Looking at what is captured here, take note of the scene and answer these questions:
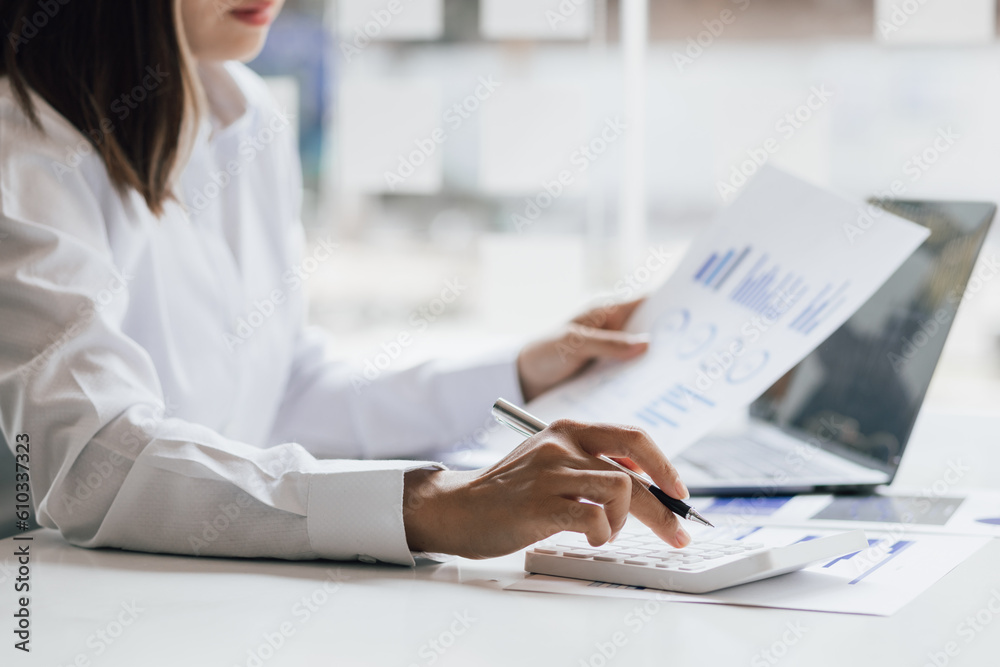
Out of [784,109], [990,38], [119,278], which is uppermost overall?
[990,38]

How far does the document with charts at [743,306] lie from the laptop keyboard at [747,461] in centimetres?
13

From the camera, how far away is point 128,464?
756mm

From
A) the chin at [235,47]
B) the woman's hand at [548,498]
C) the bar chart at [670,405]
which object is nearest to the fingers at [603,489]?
the woman's hand at [548,498]

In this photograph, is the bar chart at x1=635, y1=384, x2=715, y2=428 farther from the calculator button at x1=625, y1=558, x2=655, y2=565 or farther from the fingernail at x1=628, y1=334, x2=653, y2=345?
the calculator button at x1=625, y1=558, x2=655, y2=565

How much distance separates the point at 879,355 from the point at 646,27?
120 centimetres

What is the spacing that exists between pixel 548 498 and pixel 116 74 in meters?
0.63

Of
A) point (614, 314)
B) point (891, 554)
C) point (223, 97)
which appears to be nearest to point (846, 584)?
point (891, 554)

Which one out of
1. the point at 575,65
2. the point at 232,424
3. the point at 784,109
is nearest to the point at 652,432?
the point at 232,424

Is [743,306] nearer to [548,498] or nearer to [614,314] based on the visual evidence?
→ [614,314]

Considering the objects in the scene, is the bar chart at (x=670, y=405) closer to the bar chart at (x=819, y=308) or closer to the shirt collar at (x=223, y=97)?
the bar chart at (x=819, y=308)

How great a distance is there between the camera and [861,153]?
190cm

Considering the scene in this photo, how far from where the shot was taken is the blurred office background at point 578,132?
1849 mm

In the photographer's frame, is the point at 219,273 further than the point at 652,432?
Yes

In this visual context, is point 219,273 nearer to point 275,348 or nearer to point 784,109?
point 275,348
